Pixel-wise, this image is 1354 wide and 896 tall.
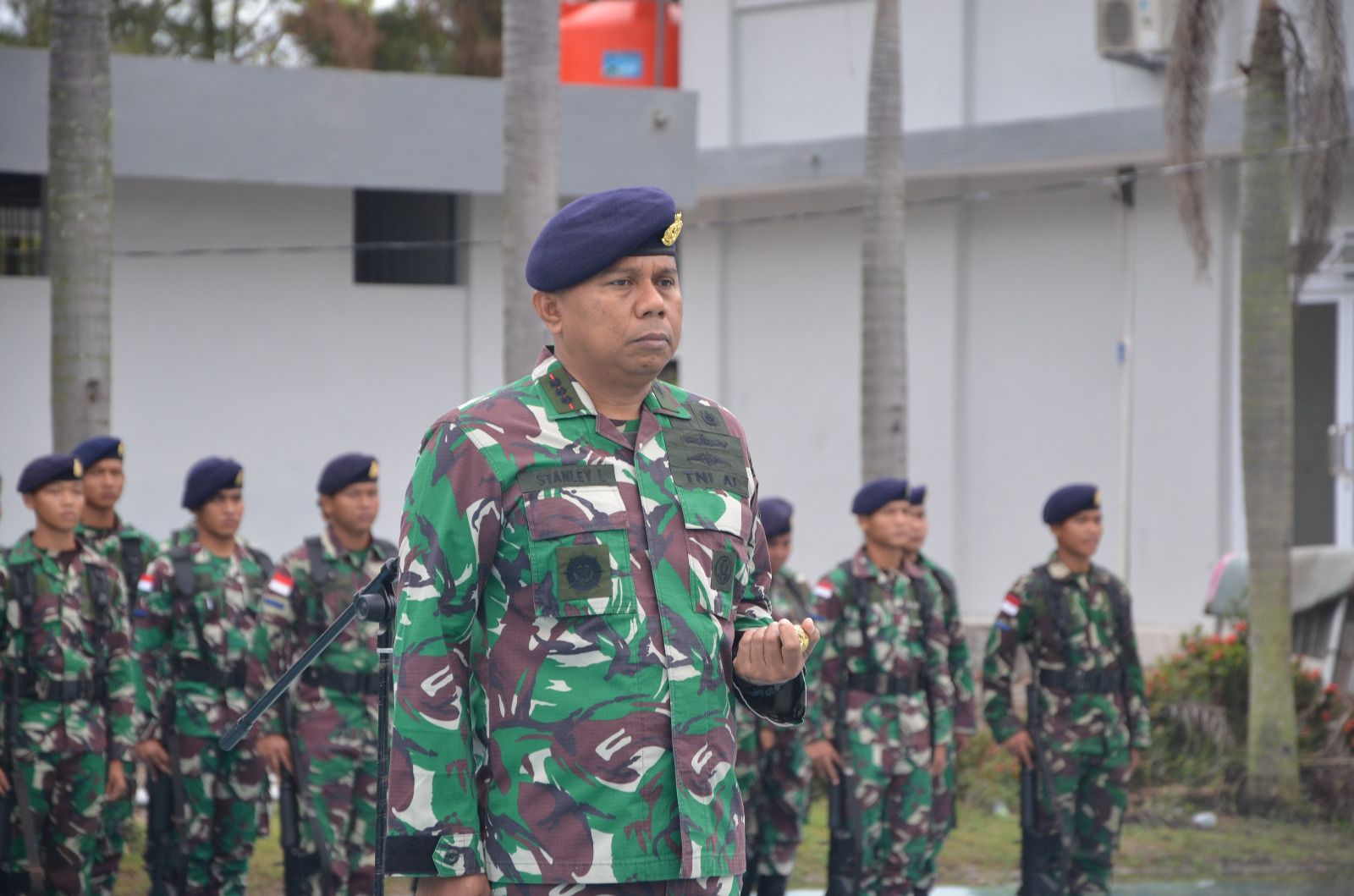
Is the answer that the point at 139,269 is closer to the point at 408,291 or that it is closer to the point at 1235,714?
the point at 408,291

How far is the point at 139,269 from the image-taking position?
42.8 feet

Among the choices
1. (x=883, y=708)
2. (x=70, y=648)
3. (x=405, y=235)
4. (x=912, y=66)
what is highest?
(x=912, y=66)

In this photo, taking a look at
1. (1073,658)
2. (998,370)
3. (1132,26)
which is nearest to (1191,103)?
(1073,658)

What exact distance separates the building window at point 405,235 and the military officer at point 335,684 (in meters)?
6.76

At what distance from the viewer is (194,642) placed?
7477 mm

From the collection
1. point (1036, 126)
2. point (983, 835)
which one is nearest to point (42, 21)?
point (1036, 126)

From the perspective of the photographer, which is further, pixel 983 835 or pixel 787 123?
pixel 787 123

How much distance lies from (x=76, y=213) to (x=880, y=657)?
4.88 m

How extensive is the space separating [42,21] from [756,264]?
435 inches

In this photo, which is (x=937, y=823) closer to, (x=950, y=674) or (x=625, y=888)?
(x=950, y=674)

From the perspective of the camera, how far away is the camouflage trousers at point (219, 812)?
7.36 meters

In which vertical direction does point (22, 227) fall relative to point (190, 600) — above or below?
above

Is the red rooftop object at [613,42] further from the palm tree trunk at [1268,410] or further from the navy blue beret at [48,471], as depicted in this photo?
the navy blue beret at [48,471]

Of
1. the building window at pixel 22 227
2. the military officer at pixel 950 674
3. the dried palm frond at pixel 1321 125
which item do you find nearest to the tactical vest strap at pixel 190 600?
A: the military officer at pixel 950 674
